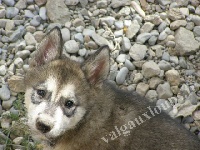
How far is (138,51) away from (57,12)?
1.17m

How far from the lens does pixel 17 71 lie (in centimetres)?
558

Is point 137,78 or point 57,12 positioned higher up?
point 57,12

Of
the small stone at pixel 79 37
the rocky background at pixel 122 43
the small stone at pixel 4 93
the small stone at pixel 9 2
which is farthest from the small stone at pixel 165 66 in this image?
the small stone at pixel 9 2

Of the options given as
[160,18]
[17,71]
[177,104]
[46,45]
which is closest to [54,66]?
[46,45]

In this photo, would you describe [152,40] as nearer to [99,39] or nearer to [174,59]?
[174,59]

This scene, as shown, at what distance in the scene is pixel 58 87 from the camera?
4.13 metres

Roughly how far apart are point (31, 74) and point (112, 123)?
2.92 ft

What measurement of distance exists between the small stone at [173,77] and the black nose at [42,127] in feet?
6.69

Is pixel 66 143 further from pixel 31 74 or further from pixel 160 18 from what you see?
pixel 160 18

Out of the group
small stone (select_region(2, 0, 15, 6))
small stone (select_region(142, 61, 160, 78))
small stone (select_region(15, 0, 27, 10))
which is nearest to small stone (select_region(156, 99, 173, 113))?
small stone (select_region(142, 61, 160, 78))

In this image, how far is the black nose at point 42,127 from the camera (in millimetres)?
3946

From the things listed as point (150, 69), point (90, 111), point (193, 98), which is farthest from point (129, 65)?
point (90, 111)

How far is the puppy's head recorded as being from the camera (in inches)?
159

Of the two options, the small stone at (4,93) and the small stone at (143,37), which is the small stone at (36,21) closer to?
the small stone at (4,93)
